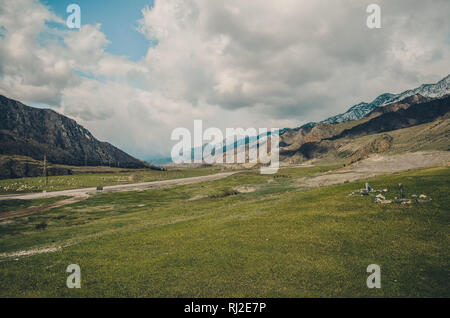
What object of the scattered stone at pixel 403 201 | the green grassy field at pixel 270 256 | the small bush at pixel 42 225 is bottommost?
the small bush at pixel 42 225

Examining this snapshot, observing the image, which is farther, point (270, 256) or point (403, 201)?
point (403, 201)

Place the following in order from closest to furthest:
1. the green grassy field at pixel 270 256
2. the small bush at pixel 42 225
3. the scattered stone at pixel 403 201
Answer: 1. the green grassy field at pixel 270 256
2. the scattered stone at pixel 403 201
3. the small bush at pixel 42 225

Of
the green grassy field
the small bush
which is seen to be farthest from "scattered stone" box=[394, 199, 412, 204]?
the small bush

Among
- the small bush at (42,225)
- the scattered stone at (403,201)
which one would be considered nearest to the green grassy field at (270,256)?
the scattered stone at (403,201)

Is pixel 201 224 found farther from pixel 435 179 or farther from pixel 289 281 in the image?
pixel 435 179

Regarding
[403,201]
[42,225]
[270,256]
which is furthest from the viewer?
[42,225]

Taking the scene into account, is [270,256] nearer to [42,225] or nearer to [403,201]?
[403,201]

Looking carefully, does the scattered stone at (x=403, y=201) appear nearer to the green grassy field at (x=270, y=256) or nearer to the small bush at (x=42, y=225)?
the green grassy field at (x=270, y=256)

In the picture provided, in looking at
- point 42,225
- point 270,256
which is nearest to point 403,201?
point 270,256

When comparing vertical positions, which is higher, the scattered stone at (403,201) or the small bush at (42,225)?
the scattered stone at (403,201)

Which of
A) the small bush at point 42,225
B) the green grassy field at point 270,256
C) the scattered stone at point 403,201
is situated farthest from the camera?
the small bush at point 42,225

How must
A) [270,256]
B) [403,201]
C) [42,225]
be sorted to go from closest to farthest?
[270,256] → [403,201] → [42,225]
